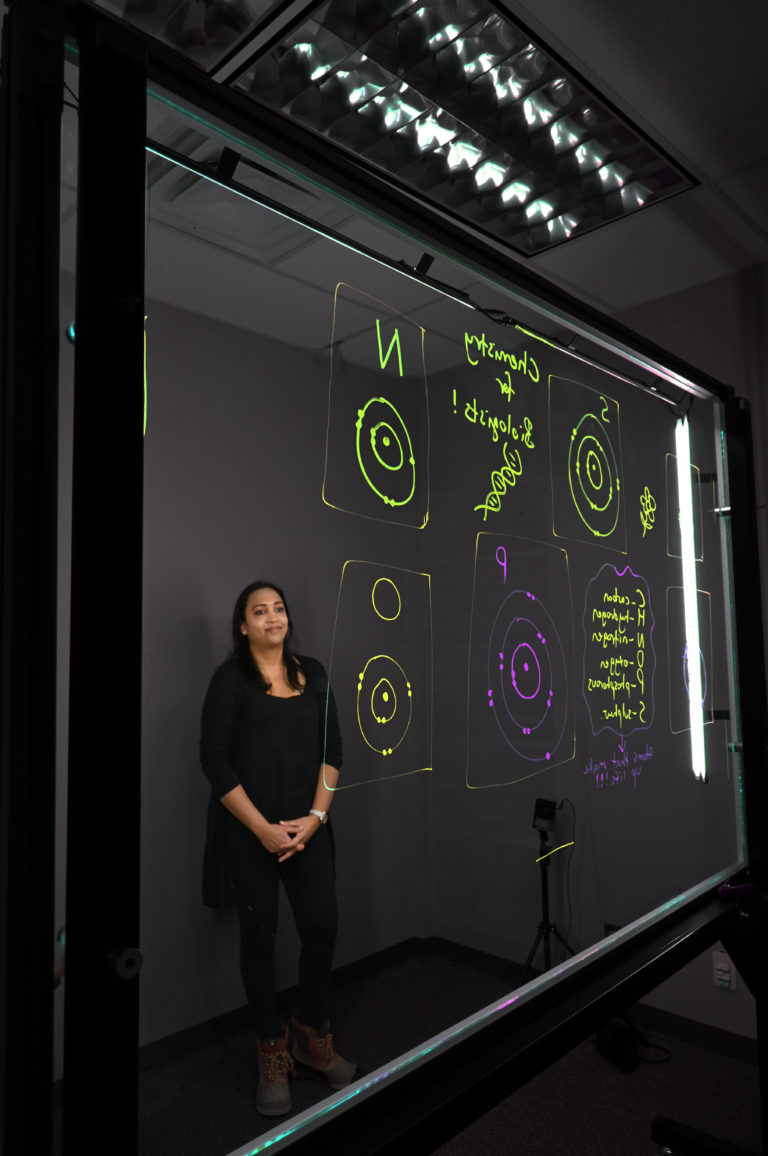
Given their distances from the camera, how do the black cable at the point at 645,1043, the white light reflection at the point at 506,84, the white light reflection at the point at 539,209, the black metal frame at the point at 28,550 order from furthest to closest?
the black cable at the point at 645,1043 < the white light reflection at the point at 539,209 < the white light reflection at the point at 506,84 < the black metal frame at the point at 28,550

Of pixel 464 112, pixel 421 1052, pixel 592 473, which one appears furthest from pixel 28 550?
pixel 464 112

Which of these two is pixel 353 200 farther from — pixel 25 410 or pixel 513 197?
pixel 513 197

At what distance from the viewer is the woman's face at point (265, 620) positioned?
0.95 m

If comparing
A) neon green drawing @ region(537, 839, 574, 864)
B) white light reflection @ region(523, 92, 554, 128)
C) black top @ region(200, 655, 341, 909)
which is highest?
white light reflection @ region(523, 92, 554, 128)

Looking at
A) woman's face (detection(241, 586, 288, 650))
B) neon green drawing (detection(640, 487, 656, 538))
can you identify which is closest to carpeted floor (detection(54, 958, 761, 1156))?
woman's face (detection(241, 586, 288, 650))

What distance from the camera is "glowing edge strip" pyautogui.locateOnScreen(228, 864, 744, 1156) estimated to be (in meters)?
0.87

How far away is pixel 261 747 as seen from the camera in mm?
939

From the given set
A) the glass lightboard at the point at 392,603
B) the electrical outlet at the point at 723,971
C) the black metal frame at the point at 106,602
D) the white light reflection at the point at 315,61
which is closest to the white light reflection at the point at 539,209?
the glass lightboard at the point at 392,603

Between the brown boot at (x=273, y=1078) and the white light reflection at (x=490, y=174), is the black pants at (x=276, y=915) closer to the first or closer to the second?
the brown boot at (x=273, y=1078)

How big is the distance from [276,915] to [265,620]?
365 millimetres

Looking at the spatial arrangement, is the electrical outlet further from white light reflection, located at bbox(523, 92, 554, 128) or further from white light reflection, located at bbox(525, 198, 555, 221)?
white light reflection, located at bbox(523, 92, 554, 128)

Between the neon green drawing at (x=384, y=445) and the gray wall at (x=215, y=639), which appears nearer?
the gray wall at (x=215, y=639)

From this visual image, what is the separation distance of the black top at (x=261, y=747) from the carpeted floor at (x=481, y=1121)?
20cm

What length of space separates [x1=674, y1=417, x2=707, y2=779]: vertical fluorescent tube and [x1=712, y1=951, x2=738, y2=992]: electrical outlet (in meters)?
0.86
